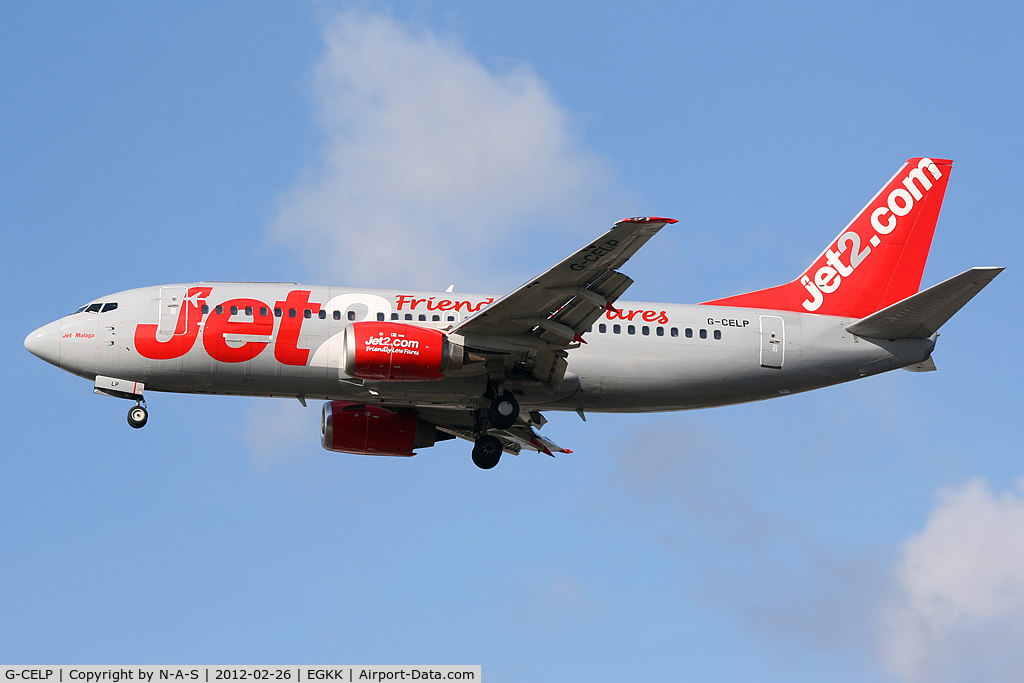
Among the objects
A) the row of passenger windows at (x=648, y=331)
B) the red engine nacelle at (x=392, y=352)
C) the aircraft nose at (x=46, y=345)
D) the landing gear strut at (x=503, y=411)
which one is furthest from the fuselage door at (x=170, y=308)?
the row of passenger windows at (x=648, y=331)

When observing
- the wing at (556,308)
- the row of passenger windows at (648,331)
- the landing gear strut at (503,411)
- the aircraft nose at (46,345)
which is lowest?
the landing gear strut at (503,411)

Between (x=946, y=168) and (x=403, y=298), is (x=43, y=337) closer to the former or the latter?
(x=403, y=298)

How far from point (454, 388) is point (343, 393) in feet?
→ 10.5

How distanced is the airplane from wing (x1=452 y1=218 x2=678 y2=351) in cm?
6

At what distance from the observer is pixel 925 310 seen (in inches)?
1480

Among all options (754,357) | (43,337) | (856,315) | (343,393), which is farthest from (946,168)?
(43,337)

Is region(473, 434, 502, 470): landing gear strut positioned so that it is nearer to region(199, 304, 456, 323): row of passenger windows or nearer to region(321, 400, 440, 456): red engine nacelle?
region(321, 400, 440, 456): red engine nacelle

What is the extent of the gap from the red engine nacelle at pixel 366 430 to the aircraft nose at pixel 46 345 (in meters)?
8.62

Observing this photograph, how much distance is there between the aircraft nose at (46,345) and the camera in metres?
36.5

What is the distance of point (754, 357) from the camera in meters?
38.6

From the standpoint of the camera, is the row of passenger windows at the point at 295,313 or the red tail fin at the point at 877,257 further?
the red tail fin at the point at 877,257

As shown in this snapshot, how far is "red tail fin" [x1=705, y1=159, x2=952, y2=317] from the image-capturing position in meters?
41.0

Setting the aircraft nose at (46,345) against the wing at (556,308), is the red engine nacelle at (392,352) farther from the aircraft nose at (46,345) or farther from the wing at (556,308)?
the aircraft nose at (46,345)

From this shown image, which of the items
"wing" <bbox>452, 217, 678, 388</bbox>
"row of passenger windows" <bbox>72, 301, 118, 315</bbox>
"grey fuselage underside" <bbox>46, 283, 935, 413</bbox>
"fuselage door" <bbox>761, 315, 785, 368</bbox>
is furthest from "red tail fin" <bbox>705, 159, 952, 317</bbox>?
"row of passenger windows" <bbox>72, 301, 118, 315</bbox>
